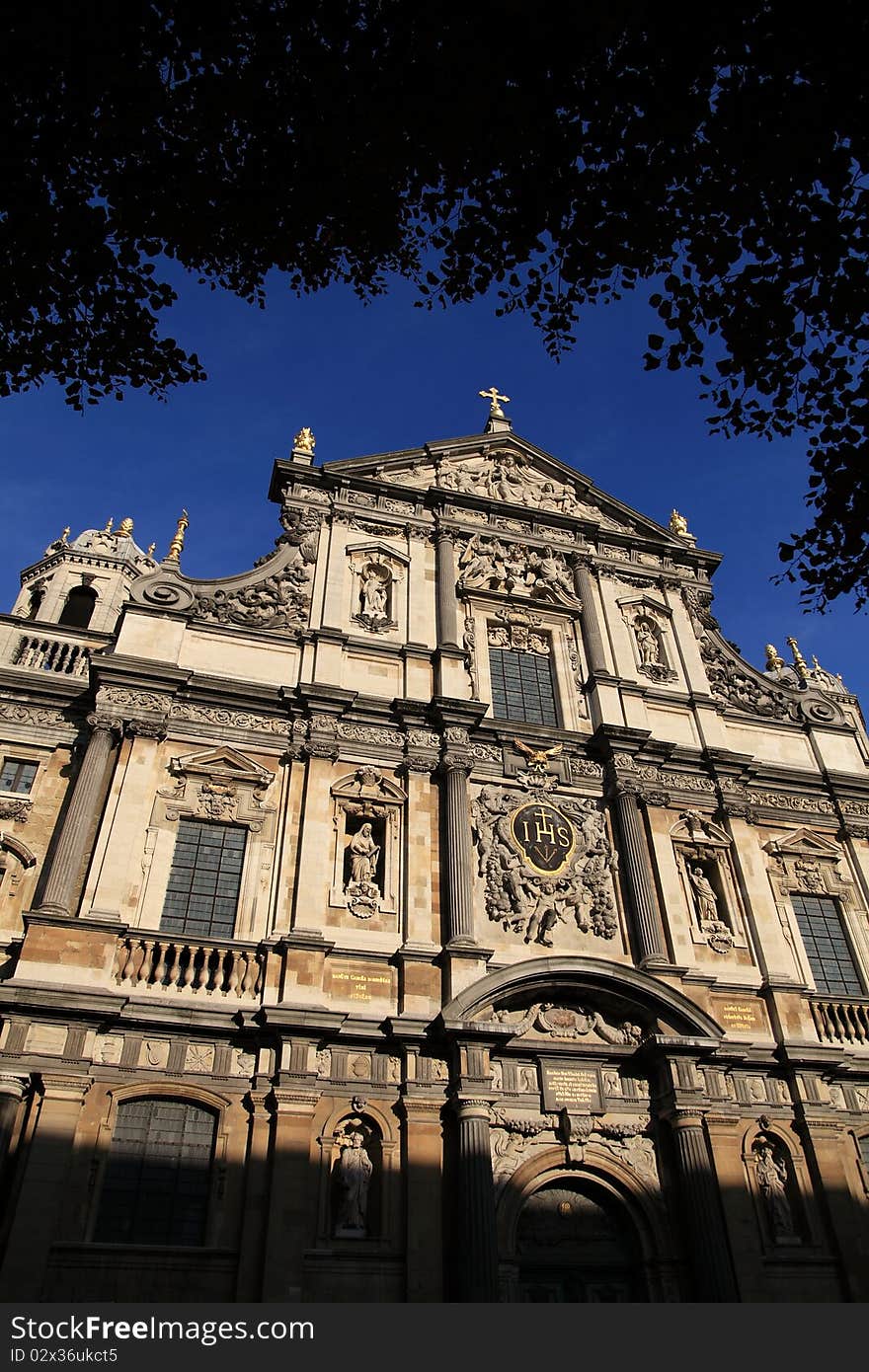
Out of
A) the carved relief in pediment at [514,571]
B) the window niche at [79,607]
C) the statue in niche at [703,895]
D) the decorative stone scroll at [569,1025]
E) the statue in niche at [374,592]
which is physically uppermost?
the window niche at [79,607]

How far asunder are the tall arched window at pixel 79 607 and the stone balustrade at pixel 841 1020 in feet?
57.7

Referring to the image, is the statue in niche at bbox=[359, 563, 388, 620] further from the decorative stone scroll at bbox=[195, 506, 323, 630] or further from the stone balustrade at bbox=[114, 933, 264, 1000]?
the stone balustrade at bbox=[114, 933, 264, 1000]

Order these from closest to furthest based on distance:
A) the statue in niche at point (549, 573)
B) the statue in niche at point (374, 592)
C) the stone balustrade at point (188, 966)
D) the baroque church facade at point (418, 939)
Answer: the baroque church facade at point (418, 939), the stone balustrade at point (188, 966), the statue in niche at point (374, 592), the statue in niche at point (549, 573)

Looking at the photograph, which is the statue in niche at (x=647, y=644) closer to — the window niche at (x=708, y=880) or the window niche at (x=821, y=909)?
the window niche at (x=708, y=880)

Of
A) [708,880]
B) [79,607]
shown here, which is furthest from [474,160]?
[79,607]

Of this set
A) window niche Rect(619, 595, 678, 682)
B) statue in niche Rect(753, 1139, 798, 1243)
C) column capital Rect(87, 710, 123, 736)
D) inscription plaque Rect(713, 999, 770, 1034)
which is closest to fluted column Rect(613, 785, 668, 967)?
inscription plaque Rect(713, 999, 770, 1034)

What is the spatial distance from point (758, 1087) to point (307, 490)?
43.7 feet

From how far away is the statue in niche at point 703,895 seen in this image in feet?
53.4

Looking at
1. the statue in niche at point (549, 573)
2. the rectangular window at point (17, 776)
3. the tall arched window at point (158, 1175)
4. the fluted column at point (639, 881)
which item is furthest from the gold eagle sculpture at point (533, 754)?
the rectangular window at point (17, 776)

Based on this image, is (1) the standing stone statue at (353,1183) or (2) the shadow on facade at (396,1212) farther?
(1) the standing stone statue at (353,1183)

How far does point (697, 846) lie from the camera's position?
1698 centimetres

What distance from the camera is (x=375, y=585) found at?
1888 cm

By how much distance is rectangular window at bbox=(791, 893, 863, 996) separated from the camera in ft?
53.8
